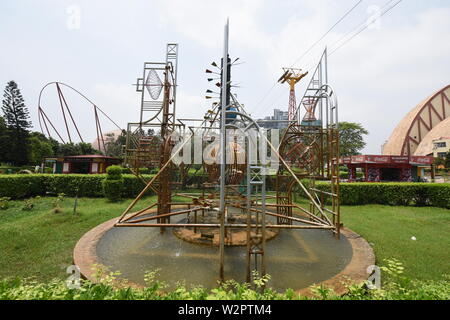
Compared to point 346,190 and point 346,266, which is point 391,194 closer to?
point 346,190

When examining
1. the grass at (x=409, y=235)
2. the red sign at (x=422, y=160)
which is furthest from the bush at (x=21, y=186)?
the red sign at (x=422, y=160)

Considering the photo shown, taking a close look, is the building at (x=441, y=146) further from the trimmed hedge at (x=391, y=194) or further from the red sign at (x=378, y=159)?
the trimmed hedge at (x=391, y=194)

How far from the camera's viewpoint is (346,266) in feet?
16.4

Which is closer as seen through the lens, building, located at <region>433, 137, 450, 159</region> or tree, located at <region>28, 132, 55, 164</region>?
tree, located at <region>28, 132, 55, 164</region>

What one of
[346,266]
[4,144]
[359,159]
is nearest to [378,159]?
[359,159]

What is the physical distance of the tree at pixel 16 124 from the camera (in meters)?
34.2

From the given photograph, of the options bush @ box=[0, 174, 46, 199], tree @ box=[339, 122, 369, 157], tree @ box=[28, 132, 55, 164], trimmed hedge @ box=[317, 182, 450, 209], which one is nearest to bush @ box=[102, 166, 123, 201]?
bush @ box=[0, 174, 46, 199]

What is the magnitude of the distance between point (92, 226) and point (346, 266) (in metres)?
9.77

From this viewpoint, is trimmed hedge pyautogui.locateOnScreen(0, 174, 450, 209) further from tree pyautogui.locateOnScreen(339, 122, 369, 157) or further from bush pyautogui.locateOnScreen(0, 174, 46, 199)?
tree pyautogui.locateOnScreen(339, 122, 369, 157)

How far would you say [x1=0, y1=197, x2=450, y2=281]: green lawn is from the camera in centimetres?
526

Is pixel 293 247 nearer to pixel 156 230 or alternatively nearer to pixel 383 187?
pixel 156 230

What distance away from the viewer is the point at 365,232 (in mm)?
7945

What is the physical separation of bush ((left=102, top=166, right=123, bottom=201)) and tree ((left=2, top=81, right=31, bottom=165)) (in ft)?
114

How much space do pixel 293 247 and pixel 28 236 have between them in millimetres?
9691
